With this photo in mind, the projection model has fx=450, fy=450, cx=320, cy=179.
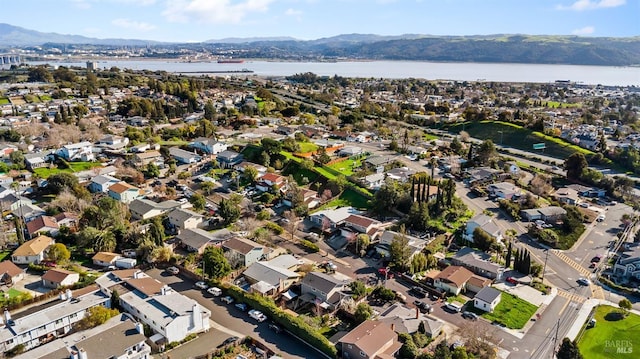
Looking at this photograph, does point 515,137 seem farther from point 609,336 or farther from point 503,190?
point 609,336

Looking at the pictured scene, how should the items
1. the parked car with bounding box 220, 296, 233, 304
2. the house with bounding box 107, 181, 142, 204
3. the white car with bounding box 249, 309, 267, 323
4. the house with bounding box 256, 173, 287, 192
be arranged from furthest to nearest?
1. the house with bounding box 256, 173, 287, 192
2. the house with bounding box 107, 181, 142, 204
3. the parked car with bounding box 220, 296, 233, 304
4. the white car with bounding box 249, 309, 267, 323

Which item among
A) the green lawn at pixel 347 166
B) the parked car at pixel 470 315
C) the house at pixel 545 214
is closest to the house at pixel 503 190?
the house at pixel 545 214

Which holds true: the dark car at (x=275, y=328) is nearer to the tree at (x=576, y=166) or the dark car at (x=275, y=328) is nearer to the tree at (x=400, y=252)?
the tree at (x=400, y=252)

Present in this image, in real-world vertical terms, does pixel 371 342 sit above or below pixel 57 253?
below

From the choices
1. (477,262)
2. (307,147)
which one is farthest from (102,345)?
(307,147)

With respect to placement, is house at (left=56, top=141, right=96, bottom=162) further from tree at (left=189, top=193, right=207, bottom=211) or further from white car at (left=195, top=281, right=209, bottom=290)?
white car at (left=195, top=281, right=209, bottom=290)

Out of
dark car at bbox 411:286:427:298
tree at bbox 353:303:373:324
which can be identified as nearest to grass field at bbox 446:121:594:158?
dark car at bbox 411:286:427:298
